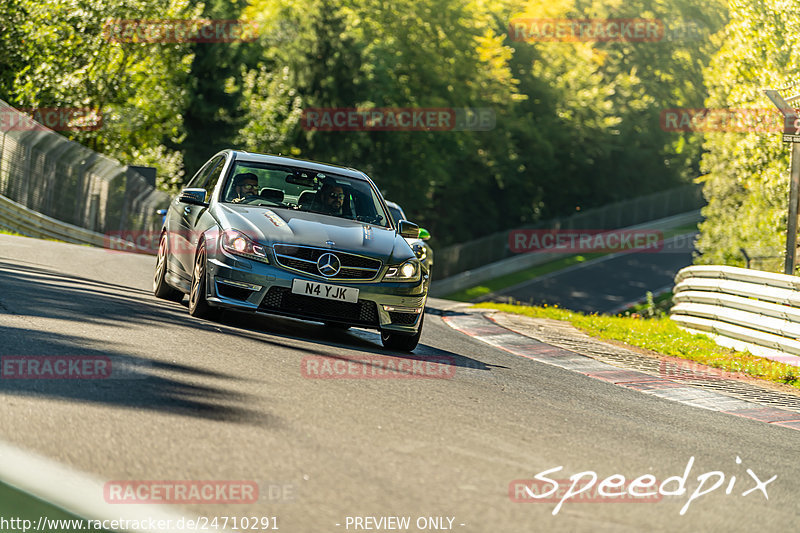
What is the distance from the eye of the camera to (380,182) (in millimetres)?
51719

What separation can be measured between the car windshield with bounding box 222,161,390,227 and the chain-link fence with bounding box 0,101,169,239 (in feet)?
48.4

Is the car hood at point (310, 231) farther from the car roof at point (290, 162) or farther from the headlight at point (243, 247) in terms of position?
the car roof at point (290, 162)

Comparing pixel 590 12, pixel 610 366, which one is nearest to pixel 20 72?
pixel 610 366

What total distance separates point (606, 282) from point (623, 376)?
3985 centimetres

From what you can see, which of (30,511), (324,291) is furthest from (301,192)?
(30,511)

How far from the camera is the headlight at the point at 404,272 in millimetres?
9906

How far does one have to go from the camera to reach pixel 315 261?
31.6 ft

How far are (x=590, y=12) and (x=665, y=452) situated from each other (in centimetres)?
6818

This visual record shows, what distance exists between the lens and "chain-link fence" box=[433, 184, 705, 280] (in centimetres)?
5156

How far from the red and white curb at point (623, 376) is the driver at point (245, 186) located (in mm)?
3673

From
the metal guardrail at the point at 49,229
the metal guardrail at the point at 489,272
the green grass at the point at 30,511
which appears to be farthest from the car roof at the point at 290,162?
the metal guardrail at the point at 489,272

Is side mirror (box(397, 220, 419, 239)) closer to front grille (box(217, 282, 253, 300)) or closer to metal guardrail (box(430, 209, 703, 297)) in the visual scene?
front grille (box(217, 282, 253, 300))

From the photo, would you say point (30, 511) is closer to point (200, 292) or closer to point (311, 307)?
point (311, 307)

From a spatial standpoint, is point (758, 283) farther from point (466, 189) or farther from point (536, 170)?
point (536, 170)
